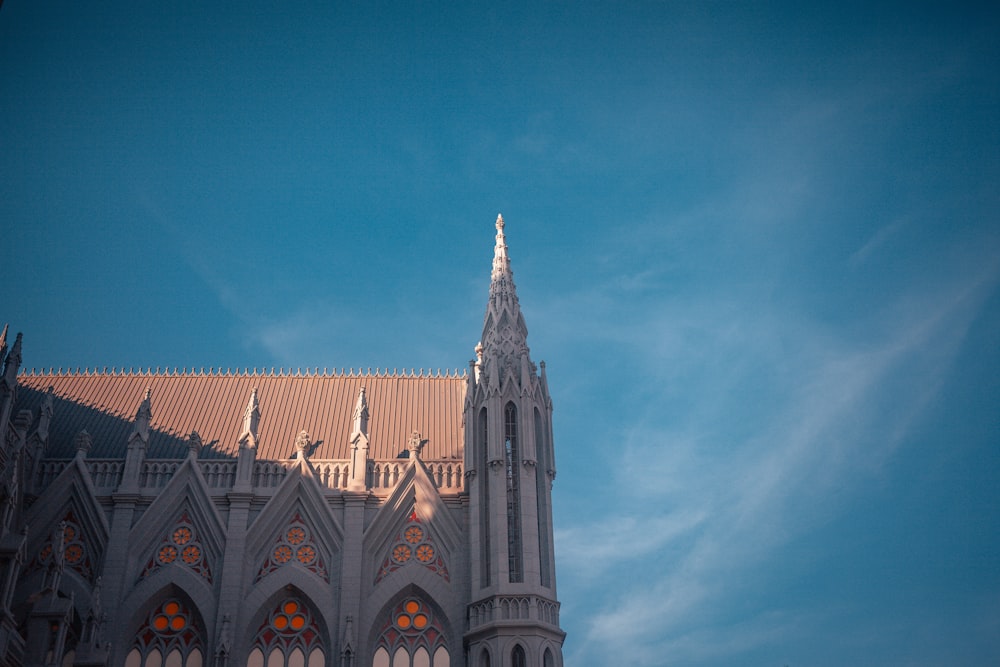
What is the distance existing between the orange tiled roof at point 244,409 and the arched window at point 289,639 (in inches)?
263

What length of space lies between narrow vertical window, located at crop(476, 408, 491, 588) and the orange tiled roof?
2.99 metres

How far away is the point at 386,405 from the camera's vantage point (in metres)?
45.9

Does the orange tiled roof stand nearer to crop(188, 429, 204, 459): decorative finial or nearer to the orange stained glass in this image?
crop(188, 429, 204, 459): decorative finial

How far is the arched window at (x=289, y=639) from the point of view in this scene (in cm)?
3769

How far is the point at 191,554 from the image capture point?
39094 millimetres

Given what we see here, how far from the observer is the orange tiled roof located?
43312mm

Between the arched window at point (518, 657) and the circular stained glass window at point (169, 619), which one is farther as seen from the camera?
the circular stained glass window at point (169, 619)

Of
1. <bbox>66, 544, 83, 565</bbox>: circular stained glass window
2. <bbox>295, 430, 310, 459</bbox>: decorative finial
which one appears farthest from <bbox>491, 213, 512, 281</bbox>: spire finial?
<bbox>66, 544, 83, 565</bbox>: circular stained glass window

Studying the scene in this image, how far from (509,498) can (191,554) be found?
1199cm

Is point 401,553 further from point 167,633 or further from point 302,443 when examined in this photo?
point 167,633

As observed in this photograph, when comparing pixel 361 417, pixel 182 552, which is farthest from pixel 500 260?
pixel 182 552

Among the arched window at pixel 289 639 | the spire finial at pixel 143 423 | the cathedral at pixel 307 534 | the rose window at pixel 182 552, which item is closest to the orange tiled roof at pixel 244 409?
the cathedral at pixel 307 534

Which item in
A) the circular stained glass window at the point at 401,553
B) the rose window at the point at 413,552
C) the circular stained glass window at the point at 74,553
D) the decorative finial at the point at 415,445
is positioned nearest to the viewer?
the circular stained glass window at the point at 74,553

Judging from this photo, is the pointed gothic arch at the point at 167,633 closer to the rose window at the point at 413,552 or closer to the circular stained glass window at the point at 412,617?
the rose window at the point at 413,552
